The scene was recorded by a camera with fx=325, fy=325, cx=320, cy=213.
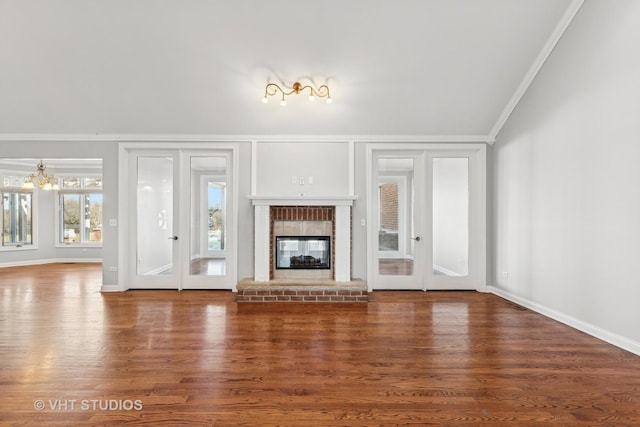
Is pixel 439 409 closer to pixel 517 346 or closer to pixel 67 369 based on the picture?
pixel 517 346

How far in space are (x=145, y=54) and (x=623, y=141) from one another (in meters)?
5.08

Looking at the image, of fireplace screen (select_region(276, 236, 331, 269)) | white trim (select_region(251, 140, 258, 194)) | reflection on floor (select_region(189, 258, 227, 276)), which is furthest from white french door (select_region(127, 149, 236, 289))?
fireplace screen (select_region(276, 236, 331, 269))

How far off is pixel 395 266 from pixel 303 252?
152 cm

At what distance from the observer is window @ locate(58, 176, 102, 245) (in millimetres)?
8742

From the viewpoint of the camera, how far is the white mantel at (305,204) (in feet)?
16.1

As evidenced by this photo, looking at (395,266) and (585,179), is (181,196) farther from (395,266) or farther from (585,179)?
(585,179)

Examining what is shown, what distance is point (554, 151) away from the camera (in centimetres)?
385

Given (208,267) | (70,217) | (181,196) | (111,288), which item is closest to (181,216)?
(181,196)

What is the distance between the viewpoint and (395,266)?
5316mm

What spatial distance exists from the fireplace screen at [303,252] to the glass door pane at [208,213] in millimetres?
968

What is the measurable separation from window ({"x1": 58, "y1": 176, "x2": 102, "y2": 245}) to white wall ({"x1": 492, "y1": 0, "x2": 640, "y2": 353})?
9866mm

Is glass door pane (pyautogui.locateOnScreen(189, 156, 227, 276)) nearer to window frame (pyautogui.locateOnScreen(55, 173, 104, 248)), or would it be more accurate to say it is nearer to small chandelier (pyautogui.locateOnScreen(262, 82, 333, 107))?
small chandelier (pyautogui.locateOnScreen(262, 82, 333, 107))

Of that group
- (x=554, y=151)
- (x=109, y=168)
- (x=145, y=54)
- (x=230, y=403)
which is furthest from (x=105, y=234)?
(x=554, y=151)

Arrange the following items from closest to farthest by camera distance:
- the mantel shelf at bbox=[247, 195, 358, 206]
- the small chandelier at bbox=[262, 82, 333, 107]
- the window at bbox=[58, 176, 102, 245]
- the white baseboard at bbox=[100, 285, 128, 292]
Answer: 1. the small chandelier at bbox=[262, 82, 333, 107]
2. the mantel shelf at bbox=[247, 195, 358, 206]
3. the white baseboard at bbox=[100, 285, 128, 292]
4. the window at bbox=[58, 176, 102, 245]
